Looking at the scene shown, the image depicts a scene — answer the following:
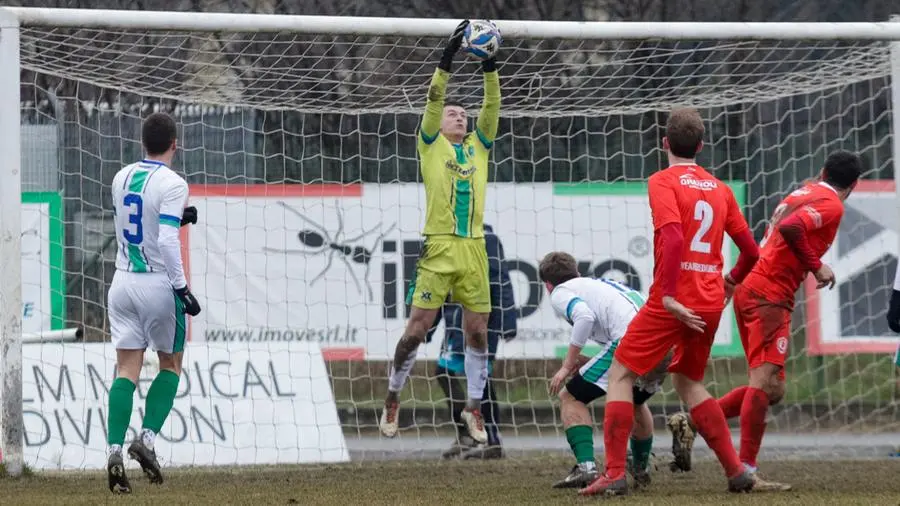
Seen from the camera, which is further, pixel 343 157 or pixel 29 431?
pixel 343 157

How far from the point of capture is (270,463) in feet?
31.3

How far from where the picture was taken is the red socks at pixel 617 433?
636cm

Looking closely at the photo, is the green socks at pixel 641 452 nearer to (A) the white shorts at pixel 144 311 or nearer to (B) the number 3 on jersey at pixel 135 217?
(A) the white shorts at pixel 144 311

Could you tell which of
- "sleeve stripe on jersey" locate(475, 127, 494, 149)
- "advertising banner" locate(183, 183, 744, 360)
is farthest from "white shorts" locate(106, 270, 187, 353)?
"advertising banner" locate(183, 183, 744, 360)


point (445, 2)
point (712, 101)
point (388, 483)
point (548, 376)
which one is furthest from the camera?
point (445, 2)

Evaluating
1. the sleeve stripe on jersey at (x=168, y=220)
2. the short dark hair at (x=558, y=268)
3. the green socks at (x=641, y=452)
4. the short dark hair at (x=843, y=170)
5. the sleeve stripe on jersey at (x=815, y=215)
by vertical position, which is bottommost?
the green socks at (x=641, y=452)

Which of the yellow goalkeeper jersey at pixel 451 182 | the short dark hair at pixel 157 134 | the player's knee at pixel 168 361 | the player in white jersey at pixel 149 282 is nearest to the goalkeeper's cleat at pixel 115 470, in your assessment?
the player in white jersey at pixel 149 282

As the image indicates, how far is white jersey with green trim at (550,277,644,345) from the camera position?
6973 millimetres

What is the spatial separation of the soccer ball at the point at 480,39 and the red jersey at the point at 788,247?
6.32 feet

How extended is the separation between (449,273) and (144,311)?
2.17 metres

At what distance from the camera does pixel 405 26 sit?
847 centimetres

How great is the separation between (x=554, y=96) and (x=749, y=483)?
4569mm

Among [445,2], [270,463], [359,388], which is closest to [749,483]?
[270,463]

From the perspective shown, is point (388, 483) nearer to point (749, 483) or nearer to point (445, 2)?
point (749, 483)
